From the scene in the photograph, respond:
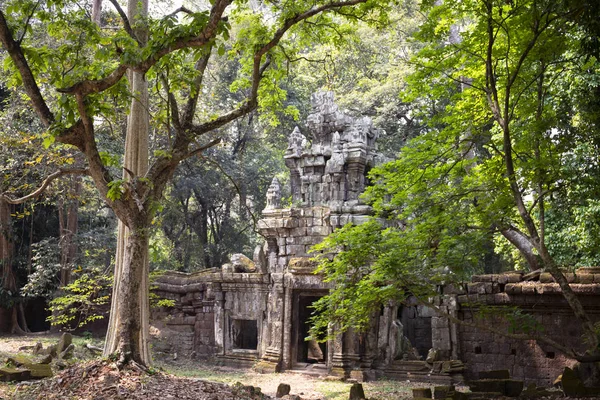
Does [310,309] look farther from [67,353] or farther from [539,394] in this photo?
[539,394]

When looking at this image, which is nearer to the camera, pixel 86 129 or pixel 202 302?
pixel 86 129

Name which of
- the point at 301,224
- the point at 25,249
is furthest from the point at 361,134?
the point at 25,249

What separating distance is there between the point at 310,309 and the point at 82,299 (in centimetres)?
610

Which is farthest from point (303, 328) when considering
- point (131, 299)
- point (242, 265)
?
point (131, 299)

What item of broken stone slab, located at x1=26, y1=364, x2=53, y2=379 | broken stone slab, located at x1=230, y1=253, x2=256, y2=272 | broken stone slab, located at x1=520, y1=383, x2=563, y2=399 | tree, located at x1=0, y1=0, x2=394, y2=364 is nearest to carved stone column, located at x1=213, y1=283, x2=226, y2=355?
broken stone slab, located at x1=230, y1=253, x2=256, y2=272

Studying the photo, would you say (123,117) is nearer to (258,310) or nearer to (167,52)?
(258,310)

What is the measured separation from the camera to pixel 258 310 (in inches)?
667

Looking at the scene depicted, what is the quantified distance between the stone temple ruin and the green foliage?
2.18 meters

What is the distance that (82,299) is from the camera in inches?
539

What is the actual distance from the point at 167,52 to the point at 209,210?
1969 cm

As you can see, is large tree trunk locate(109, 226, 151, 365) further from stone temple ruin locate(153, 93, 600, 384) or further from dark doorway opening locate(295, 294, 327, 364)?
dark doorway opening locate(295, 294, 327, 364)

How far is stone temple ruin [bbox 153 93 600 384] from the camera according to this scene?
13.0 meters

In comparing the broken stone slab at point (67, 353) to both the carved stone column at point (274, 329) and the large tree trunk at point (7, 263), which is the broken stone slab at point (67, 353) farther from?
the large tree trunk at point (7, 263)

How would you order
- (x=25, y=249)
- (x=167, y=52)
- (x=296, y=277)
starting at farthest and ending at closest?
(x=25, y=249)
(x=296, y=277)
(x=167, y=52)
